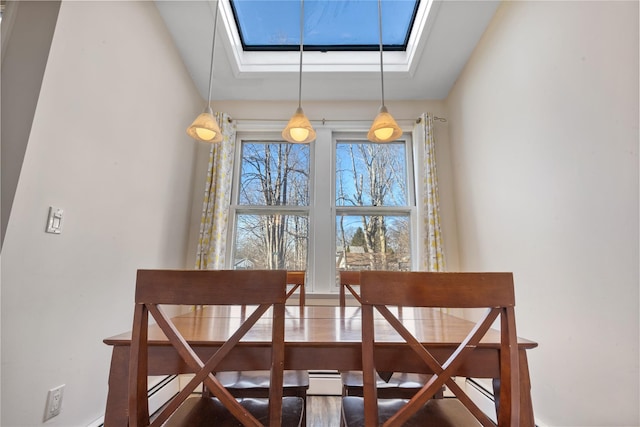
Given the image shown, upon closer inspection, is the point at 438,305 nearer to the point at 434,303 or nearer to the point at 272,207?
the point at 434,303

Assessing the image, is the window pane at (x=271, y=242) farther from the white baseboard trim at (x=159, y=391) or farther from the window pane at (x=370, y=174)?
the white baseboard trim at (x=159, y=391)

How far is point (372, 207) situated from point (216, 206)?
4.81ft

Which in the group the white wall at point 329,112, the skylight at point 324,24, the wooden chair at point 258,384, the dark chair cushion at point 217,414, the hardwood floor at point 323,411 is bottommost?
the hardwood floor at point 323,411

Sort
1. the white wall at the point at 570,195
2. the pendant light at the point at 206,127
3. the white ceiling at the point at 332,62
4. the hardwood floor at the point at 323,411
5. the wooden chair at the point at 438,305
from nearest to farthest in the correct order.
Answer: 1. the wooden chair at the point at 438,305
2. the white wall at the point at 570,195
3. the pendant light at the point at 206,127
4. the hardwood floor at the point at 323,411
5. the white ceiling at the point at 332,62

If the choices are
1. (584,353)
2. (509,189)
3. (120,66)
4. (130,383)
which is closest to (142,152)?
(120,66)

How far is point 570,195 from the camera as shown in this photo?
137 centimetres

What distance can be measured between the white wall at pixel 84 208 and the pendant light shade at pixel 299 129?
3.32ft

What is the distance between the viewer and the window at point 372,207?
2717 mm

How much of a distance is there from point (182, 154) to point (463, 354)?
99.8 inches

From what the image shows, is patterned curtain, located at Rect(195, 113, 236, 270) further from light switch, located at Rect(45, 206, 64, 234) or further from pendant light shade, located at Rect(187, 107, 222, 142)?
light switch, located at Rect(45, 206, 64, 234)

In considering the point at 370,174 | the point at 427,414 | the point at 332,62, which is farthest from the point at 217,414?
the point at 332,62

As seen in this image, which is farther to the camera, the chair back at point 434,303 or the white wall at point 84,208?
the white wall at point 84,208

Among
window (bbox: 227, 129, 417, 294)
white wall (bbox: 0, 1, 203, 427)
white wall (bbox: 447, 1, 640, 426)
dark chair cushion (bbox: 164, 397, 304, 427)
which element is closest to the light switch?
white wall (bbox: 0, 1, 203, 427)

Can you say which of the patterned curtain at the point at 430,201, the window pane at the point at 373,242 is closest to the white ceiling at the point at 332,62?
the patterned curtain at the point at 430,201
